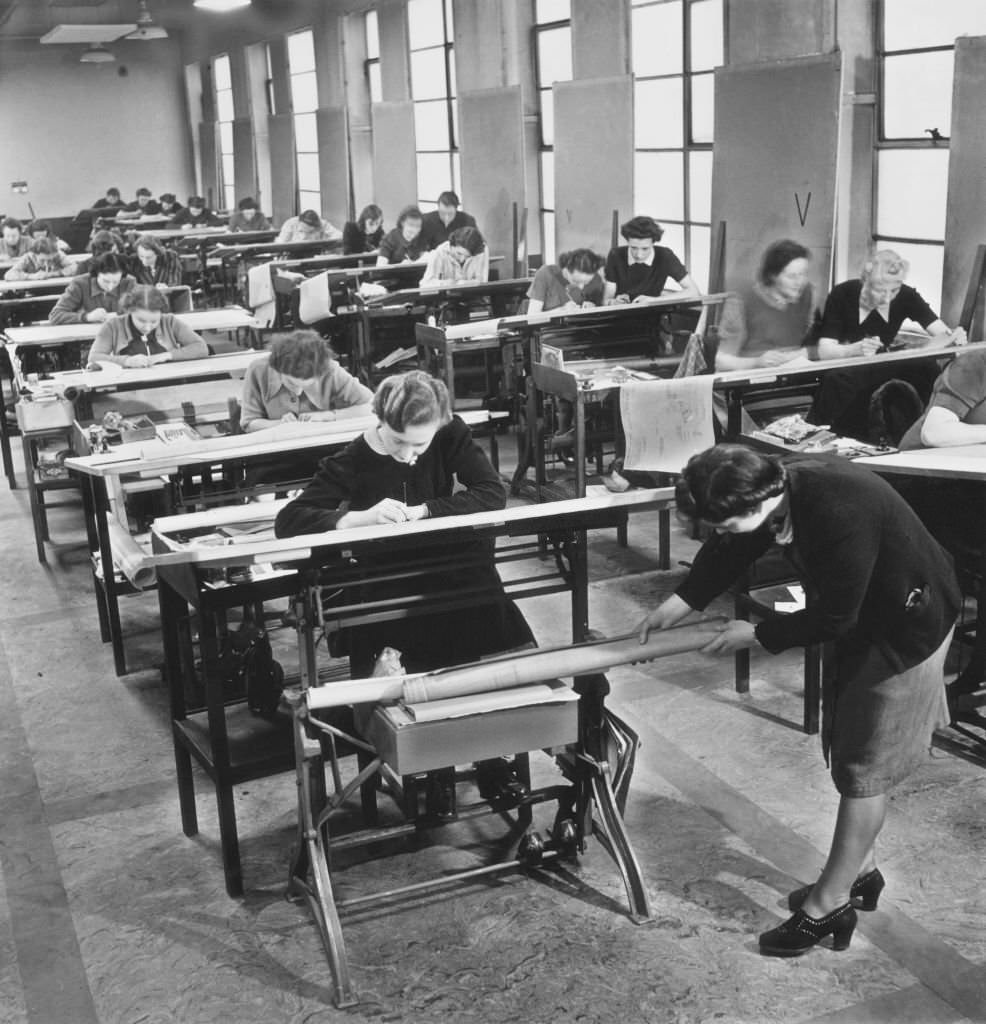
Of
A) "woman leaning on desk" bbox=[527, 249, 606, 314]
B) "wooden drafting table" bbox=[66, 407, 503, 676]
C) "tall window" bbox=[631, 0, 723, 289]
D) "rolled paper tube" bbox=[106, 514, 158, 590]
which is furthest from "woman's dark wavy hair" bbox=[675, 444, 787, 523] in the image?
"tall window" bbox=[631, 0, 723, 289]

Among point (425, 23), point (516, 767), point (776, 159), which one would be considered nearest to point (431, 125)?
point (425, 23)

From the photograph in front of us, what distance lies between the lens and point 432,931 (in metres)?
2.85

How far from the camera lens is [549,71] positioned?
9516 millimetres

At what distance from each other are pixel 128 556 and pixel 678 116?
532cm

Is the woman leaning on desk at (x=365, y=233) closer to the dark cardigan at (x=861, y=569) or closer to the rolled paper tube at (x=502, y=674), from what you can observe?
the rolled paper tube at (x=502, y=674)

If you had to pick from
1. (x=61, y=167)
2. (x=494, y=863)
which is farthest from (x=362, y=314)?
(x=61, y=167)

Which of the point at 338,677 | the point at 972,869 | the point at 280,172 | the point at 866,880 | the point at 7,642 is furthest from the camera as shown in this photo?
the point at 280,172

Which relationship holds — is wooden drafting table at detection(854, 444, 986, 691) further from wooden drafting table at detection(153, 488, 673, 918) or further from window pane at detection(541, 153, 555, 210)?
window pane at detection(541, 153, 555, 210)

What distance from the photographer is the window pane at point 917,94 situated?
19.7ft

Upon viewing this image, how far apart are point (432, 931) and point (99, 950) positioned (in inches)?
28.2

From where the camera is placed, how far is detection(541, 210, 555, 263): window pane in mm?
9711

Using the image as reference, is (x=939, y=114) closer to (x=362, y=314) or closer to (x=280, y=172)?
(x=362, y=314)

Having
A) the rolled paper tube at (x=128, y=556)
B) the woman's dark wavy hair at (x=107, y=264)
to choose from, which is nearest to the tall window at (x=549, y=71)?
the woman's dark wavy hair at (x=107, y=264)

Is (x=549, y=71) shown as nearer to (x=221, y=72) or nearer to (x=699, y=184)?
(x=699, y=184)
